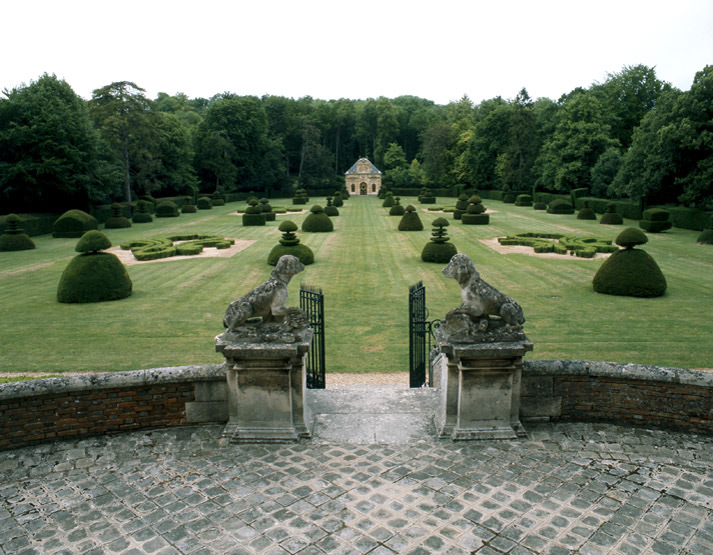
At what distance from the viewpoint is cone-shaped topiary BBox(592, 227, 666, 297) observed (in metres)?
17.4

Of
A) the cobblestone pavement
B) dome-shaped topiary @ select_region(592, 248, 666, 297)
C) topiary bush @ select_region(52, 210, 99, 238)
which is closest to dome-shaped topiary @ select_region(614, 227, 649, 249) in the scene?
dome-shaped topiary @ select_region(592, 248, 666, 297)

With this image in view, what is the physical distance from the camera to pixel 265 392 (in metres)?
6.27

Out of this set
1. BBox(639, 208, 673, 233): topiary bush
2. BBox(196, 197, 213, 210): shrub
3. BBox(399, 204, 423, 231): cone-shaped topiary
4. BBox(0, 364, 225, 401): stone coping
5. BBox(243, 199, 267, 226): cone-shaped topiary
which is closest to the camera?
BBox(0, 364, 225, 401): stone coping

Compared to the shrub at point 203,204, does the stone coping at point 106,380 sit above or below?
above

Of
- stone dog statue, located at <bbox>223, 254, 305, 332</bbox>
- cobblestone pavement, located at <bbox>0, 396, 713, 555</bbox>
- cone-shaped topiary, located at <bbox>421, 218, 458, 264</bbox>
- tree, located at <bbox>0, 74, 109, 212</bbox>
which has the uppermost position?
tree, located at <bbox>0, 74, 109, 212</bbox>

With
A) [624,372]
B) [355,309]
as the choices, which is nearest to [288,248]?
[355,309]

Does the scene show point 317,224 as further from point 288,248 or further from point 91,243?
point 91,243

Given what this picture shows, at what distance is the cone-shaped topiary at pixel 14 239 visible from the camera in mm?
29156

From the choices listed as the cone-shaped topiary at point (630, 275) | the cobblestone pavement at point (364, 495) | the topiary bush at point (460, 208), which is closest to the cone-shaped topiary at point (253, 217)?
the topiary bush at point (460, 208)

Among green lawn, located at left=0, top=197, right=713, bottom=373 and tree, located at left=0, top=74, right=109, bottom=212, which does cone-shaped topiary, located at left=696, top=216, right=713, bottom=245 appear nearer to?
green lawn, located at left=0, top=197, right=713, bottom=373

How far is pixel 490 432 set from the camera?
623 centimetres

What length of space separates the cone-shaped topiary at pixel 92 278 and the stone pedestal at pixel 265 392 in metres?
13.0

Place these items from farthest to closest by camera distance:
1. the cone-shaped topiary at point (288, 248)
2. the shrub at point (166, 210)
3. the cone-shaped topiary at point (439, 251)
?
the shrub at point (166, 210) < the cone-shaped topiary at point (439, 251) < the cone-shaped topiary at point (288, 248)

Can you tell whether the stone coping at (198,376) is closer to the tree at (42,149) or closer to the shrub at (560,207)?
the tree at (42,149)
